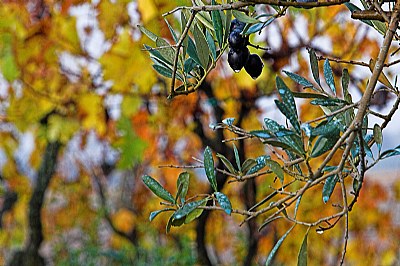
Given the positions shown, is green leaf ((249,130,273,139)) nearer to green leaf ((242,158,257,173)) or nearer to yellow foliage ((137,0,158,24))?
Answer: green leaf ((242,158,257,173))

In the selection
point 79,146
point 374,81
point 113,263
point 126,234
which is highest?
point 79,146

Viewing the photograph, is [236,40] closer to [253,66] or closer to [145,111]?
[253,66]

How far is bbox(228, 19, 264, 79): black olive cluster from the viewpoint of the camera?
1.59 ft

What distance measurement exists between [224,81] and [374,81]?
1474mm

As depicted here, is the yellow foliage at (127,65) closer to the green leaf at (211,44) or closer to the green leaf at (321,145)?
the green leaf at (211,44)

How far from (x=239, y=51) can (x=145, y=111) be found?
60.8 inches

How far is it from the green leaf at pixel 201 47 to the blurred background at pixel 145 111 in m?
0.34

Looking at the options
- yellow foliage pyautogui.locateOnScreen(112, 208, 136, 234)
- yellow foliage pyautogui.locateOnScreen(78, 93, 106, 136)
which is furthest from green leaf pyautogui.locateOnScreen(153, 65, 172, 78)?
yellow foliage pyautogui.locateOnScreen(112, 208, 136, 234)

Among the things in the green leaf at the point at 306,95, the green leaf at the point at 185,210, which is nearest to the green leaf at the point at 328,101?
the green leaf at the point at 306,95

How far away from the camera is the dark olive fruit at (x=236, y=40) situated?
1.59ft

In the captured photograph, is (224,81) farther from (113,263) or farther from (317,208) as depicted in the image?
(113,263)

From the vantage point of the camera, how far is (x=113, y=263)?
8.98 ft

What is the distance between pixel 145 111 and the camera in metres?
2.02

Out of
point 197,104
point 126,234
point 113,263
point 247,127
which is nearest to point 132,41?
point 197,104
